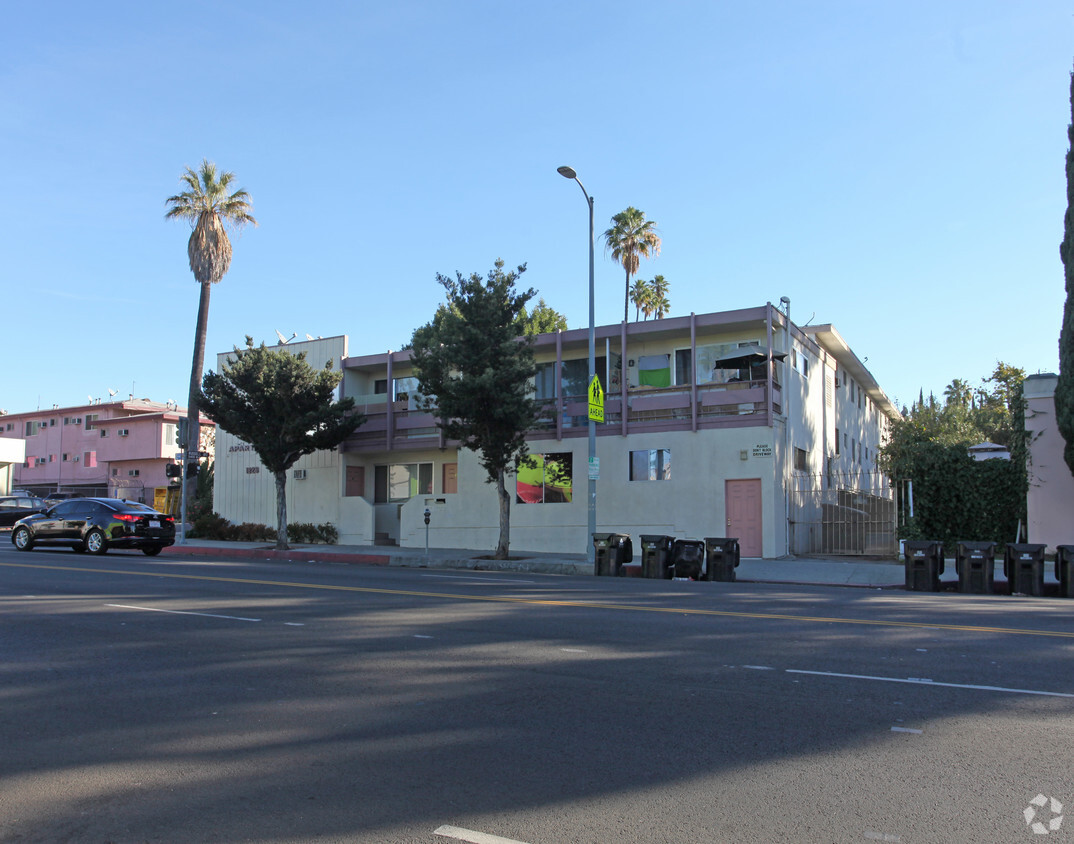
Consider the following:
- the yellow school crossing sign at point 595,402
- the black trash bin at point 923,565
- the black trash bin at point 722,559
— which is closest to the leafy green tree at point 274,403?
the yellow school crossing sign at point 595,402

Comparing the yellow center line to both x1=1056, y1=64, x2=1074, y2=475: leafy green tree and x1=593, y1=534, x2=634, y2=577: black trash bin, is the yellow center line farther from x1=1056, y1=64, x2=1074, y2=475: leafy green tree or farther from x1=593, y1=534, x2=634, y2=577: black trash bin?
x1=1056, y1=64, x2=1074, y2=475: leafy green tree

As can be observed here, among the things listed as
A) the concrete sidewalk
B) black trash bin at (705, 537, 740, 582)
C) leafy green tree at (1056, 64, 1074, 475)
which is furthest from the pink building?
leafy green tree at (1056, 64, 1074, 475)

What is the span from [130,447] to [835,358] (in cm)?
4071

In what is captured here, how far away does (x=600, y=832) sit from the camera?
3.94 meters

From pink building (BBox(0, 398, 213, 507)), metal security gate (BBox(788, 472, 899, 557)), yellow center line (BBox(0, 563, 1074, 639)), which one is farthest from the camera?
pink building (BBox(0, 398, 213, 507))

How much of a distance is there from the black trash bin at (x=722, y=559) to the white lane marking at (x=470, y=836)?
48.1 feet

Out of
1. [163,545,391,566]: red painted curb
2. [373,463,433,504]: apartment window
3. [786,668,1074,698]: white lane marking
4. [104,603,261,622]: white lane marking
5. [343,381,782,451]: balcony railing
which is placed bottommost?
[163,545,391,566]: red painted curb

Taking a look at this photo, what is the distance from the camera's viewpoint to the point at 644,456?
2458 cm

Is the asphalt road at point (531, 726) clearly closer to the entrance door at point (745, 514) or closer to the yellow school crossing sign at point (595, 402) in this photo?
the yellow school crossing sign at point (595, 402)

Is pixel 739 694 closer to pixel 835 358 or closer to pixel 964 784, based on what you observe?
pixel 964 784

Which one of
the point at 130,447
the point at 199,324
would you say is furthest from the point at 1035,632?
the point at 130,447

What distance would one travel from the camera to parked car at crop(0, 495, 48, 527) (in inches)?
1446

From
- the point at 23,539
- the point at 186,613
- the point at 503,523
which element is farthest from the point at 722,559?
the point at 23,539

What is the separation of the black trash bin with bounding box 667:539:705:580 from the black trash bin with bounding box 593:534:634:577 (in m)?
1.32
